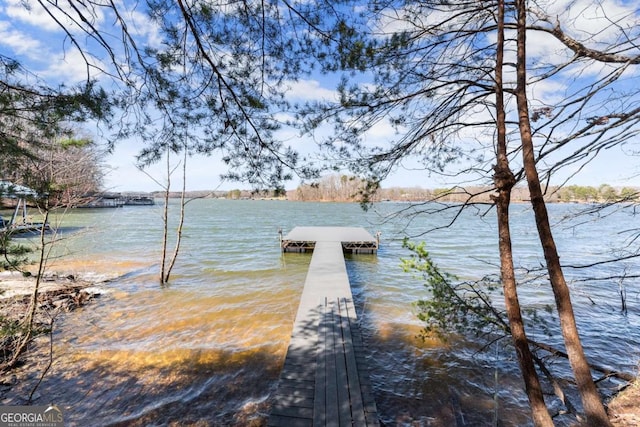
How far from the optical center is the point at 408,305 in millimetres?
8789

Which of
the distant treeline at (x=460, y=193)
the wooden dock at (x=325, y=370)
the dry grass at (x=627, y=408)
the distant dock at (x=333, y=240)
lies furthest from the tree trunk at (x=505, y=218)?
the distant dock at (x=333, y=240)

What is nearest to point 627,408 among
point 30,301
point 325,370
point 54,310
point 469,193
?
point 469,193

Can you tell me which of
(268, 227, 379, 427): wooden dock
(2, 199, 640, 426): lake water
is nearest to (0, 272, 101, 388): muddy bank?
(2, 199, 640, 426): lake water

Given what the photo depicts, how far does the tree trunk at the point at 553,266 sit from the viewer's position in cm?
223

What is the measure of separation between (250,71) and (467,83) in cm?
243

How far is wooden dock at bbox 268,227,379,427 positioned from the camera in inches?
131

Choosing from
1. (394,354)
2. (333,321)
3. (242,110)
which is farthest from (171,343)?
(242,110)

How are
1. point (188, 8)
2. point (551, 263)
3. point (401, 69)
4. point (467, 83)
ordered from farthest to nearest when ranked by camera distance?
point (401, 69)
point (467, 83)
point (188, 8)
point (551, 263)

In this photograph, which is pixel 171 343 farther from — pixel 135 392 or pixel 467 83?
pixel 467 83

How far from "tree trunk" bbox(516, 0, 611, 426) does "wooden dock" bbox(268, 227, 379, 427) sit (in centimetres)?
203

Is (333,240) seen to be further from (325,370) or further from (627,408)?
(627,408)

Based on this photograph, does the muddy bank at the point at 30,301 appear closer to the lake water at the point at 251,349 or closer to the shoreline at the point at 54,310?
the shoreline at the point at 54,310

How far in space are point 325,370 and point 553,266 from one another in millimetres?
3213

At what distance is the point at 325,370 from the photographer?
4.18m
